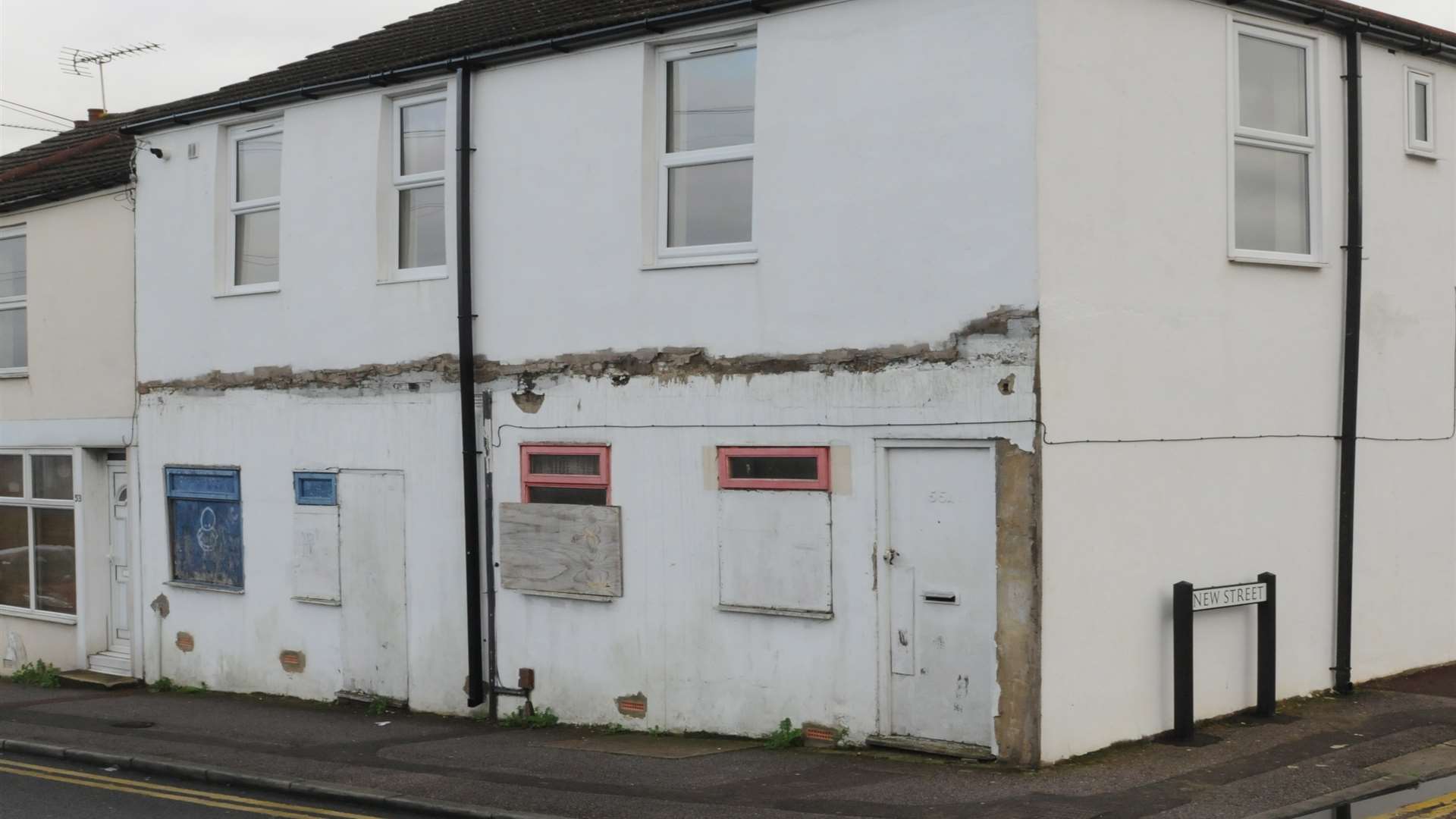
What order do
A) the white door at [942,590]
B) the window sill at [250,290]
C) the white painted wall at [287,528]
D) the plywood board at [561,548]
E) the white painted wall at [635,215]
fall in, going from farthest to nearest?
the window sill at [250,290]
the white painted wall at [287,528]
the plywood board at [561,548]
the white painted wall at [635,215]
the white door at [942,590]

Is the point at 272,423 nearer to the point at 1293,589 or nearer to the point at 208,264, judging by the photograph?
the point at 208,264

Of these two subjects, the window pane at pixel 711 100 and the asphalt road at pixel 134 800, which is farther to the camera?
the window pane at pixel 711 100

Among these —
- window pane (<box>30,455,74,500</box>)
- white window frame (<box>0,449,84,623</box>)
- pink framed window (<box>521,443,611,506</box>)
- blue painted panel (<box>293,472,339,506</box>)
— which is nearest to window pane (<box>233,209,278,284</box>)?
blue painted panel (<box>293,472,339,506</box>)

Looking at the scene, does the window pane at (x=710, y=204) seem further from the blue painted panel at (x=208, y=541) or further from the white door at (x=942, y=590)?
the blue painted panel at (x=208, y=541)

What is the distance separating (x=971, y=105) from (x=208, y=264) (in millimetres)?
8808

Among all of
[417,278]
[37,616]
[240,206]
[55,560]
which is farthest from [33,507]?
[417,278]

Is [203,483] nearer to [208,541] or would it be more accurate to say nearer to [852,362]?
[208,541]

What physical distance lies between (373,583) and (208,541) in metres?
2.65

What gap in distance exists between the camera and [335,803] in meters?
10.2

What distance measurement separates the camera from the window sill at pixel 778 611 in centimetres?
1093

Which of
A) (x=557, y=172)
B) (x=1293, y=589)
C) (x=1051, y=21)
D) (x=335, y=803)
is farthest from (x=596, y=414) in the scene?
(x=1293, y=589)

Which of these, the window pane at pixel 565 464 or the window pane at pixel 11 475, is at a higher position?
the window pane at pixel 565 464

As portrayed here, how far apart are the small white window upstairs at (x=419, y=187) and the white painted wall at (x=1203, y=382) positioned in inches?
240

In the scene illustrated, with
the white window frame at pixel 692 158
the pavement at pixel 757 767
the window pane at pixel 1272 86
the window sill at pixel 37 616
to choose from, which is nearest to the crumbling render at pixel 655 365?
the white window frame at pixel 692 158
